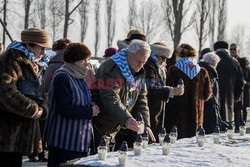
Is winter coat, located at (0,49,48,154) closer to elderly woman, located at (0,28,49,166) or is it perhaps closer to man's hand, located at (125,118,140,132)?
elderly woman, located at (0,28,49,166)

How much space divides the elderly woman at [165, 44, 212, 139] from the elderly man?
6.16ft

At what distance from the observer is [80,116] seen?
4.82 metres

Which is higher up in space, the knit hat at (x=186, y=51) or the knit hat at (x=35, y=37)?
the knit hat at (x=186, y=51)

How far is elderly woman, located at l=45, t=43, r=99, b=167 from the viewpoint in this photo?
15.8 feet

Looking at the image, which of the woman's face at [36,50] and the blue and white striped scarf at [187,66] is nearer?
the woman's face at [36,50]

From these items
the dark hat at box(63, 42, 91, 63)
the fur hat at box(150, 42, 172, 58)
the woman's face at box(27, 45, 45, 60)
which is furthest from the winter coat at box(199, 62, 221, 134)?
the woman's face at box(27, 45, 45, 60)

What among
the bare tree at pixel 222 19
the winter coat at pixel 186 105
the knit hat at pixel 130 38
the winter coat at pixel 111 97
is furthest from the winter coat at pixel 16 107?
the bare tree at pixel 222 19

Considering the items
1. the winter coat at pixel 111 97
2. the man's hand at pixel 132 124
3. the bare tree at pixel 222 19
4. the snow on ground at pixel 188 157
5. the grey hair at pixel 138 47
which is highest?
the bare tree at pixel 222 19

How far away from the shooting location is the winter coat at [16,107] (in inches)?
178

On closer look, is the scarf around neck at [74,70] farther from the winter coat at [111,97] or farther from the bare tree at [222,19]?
the bare tree at [222,19]

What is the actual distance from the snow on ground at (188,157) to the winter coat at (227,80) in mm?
4988

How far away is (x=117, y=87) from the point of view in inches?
196

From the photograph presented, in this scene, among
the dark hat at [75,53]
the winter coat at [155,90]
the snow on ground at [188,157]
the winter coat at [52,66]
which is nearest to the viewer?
the snow on ground at [188,157]

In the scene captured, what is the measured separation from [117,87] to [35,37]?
2.96ft
